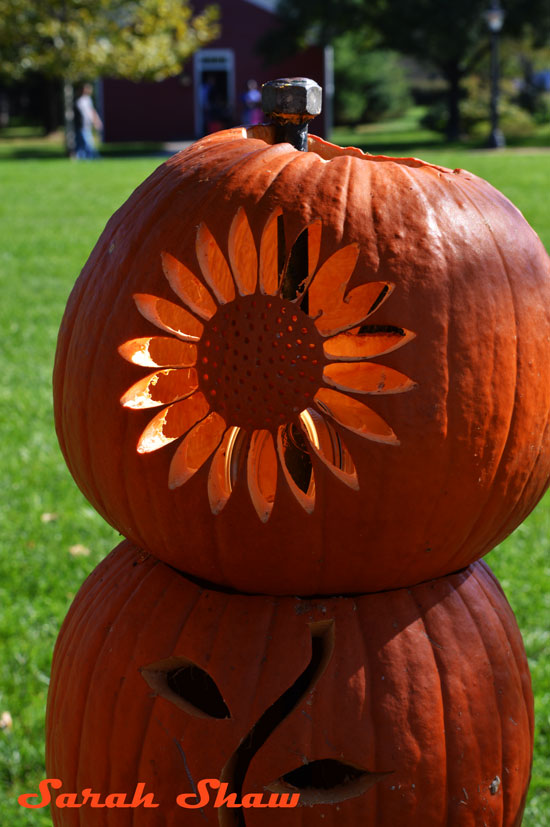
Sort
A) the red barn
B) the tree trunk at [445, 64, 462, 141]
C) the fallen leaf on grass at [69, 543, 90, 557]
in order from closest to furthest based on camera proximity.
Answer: the fallen leaf on grass at [69, 543, 90, 557]
the tree trunk at [445, 64, 462, 141]
the red barn

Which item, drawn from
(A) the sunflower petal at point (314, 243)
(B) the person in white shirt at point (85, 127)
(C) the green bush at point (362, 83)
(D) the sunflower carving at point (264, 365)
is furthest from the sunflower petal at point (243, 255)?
(C) the green bush at point (362, 83)

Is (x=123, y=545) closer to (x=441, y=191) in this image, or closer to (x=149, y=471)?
(x=149, y=471)

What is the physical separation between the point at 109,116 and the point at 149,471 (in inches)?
1406

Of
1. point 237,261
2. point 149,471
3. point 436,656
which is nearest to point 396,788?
point 436,656

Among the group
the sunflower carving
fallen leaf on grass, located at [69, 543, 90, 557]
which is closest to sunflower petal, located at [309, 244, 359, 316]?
the sunflower carving

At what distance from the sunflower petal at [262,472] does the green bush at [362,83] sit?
35.8 meters

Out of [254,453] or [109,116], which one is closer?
[254,453]

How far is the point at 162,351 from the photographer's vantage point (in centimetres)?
208

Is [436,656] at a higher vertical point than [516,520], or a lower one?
lower

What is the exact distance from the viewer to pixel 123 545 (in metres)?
2.37

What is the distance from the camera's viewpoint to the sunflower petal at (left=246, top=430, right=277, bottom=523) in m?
1.89

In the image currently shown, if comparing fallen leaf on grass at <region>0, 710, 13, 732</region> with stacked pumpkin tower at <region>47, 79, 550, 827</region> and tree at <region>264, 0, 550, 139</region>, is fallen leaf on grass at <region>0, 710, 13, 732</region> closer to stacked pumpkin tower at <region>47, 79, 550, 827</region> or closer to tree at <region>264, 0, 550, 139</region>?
stacked pumpkin tower at <region>47, 79, 550, 827</region>

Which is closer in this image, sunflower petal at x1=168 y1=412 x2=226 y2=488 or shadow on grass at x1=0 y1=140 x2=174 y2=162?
sunflower petal at x1=168 y1=412 x2=226 y2=488

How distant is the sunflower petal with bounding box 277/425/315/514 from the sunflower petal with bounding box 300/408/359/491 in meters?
0.03
